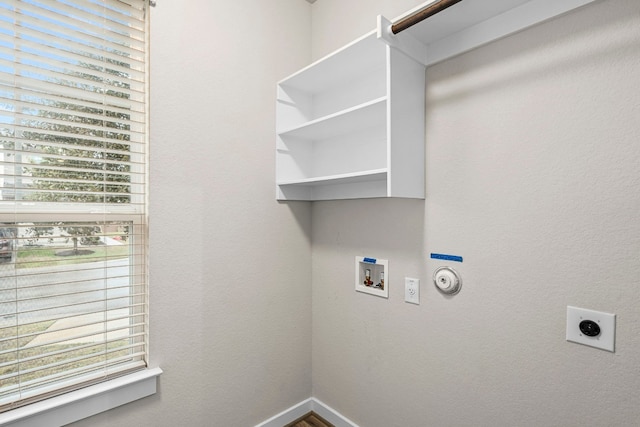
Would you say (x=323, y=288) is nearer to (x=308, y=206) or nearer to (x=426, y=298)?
(x=308, y=206)

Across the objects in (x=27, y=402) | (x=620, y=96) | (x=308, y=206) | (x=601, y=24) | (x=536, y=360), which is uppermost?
(x=601, y=24)

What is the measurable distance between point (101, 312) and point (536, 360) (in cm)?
167

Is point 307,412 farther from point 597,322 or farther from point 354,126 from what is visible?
point 354,126

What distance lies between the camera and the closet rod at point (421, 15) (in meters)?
1.00

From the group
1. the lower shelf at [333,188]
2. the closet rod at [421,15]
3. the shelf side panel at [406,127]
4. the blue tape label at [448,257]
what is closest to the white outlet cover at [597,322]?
the blue tape label at [448,257]

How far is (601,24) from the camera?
946 millimetres

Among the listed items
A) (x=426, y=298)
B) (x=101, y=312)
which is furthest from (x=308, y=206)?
(x=101, y=312)

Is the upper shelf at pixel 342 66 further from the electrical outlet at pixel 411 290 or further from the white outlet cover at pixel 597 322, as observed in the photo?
the white outlet cover at pixel 597 322

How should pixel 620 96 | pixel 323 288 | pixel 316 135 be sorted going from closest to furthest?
pixel 620 96 → pixel 316 135 → pixel 323 288

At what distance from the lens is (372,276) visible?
1.62 meters

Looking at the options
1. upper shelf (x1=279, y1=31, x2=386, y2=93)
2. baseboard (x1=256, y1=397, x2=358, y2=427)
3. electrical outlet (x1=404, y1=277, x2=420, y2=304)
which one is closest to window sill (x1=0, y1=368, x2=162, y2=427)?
baseboard (x1=256, y1=397, x2=358, y2=427)

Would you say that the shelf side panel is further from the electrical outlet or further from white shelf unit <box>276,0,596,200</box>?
the electrical outlet

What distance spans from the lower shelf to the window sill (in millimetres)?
1057

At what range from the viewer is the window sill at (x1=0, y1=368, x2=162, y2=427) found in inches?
42.1
